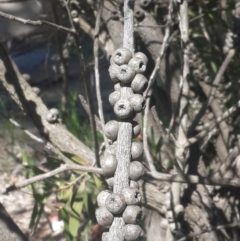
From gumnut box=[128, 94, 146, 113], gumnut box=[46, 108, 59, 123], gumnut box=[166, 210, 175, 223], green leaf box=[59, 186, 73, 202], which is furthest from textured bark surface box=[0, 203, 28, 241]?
gumnut box=[128, 94, 146, 113]

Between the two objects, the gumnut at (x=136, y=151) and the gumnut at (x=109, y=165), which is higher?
the gumnut at (x=136, y=151)

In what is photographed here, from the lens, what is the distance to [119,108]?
1257 mm

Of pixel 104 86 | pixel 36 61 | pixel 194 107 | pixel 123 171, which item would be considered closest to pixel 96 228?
pixel 194 107

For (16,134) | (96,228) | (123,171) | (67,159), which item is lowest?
(96,228)

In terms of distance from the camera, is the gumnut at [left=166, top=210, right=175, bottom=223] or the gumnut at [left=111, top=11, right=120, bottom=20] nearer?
the gumnut at [left=166, top=210, right=175, bottom=223]

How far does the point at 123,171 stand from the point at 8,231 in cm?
106

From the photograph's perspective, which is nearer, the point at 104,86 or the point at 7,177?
the point at 7,177

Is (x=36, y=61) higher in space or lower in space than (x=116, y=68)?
lower

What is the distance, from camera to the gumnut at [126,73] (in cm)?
128

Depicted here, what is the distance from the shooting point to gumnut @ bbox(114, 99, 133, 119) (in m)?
1.25

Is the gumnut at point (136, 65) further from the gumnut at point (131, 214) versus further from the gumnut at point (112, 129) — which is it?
the gumnut at point (131, 214)

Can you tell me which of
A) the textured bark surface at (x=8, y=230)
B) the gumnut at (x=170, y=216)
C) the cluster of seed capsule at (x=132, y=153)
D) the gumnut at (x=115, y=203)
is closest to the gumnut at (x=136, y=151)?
the cluster of seed capsule at (x=132, y=153)

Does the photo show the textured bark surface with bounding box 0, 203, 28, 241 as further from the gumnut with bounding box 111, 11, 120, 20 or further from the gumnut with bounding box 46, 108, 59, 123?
the gumnut with bounding box 111, 11, 120, 20

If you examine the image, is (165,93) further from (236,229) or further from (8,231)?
(8,231)
